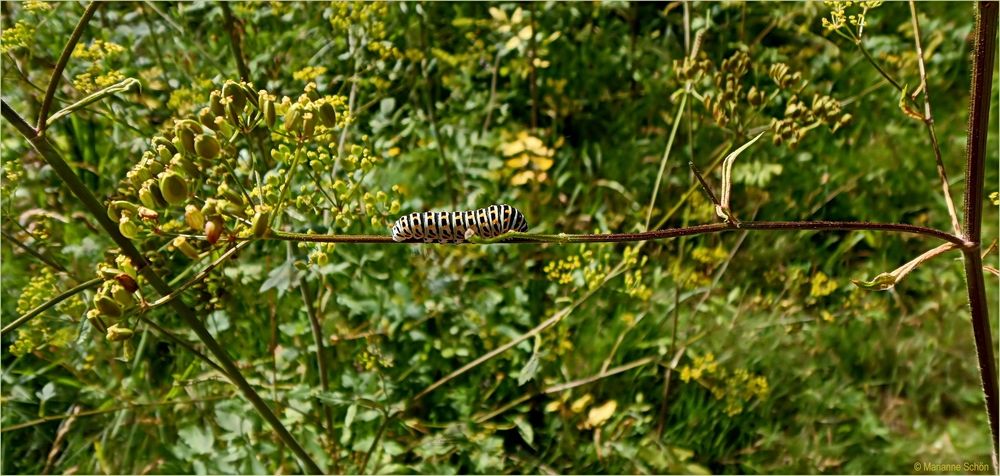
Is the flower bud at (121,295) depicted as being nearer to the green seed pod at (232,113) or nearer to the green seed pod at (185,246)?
the green seed pod at (185,246)

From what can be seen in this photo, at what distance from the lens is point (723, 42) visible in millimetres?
3861

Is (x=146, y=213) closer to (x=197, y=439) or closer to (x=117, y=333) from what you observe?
(x=117, y=333)

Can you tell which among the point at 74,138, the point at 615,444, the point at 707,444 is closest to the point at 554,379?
the point at 615,444

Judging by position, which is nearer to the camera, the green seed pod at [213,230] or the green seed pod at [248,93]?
the green seed pod at [213,230]

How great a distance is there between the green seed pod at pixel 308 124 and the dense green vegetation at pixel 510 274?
67cm

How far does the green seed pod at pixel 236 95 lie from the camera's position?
131 centimetres

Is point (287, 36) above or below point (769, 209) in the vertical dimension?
above

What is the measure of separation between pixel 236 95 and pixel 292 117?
0.10 metres

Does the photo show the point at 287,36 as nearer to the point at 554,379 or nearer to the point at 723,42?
the point at 554,379

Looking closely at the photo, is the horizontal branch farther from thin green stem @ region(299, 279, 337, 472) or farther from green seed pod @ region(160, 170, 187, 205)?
thin green stem @ region(299, 279, 337, 472)

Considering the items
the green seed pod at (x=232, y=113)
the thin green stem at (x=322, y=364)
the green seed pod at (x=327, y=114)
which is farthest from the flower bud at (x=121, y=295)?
the thin green stem at (x=322, y=364)

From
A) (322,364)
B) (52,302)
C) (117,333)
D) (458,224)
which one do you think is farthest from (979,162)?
(322,364)

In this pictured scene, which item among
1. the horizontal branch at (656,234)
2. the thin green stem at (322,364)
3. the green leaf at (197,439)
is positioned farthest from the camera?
the green leaf at (197,439)

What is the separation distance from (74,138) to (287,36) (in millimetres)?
1272
